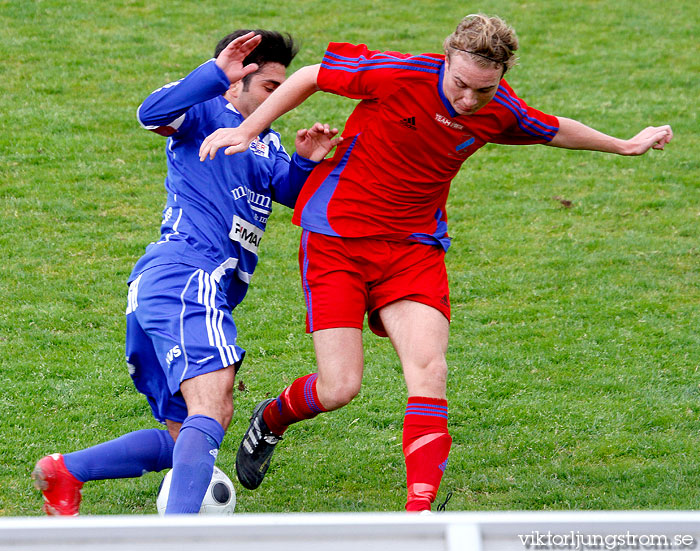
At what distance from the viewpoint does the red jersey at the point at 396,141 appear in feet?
13.5

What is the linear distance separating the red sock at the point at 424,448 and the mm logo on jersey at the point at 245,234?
1102 millimetres

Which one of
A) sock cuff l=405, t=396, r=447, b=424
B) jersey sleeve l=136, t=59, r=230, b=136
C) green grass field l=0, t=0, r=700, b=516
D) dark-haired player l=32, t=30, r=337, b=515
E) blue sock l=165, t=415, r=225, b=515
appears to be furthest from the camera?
green grass field l=0, t=0, r=700, b=516

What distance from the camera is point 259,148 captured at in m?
4.55

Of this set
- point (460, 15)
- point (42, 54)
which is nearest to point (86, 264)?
point (42, 54)

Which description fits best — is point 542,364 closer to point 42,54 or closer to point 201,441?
point 201,441

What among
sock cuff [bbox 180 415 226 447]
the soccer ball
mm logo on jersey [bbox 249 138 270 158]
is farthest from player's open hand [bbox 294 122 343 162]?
the soccer ball

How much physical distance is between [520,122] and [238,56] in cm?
138

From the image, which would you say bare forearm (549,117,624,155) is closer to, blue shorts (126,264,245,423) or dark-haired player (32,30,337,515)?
dark-haired player (32,30,337,515)

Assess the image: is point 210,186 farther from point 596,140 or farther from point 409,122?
point 596,140

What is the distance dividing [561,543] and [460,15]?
13.7 m

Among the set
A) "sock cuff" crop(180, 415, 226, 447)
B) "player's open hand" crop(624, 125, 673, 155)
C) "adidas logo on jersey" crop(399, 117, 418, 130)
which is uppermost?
"adidas logo on jersey" crop(399, 117, 418, 130)

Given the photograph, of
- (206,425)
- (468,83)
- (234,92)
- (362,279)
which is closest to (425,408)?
(362,279)

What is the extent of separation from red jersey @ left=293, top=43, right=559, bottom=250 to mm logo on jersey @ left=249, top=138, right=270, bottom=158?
289mm

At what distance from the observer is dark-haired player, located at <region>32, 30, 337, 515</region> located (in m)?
3.79
